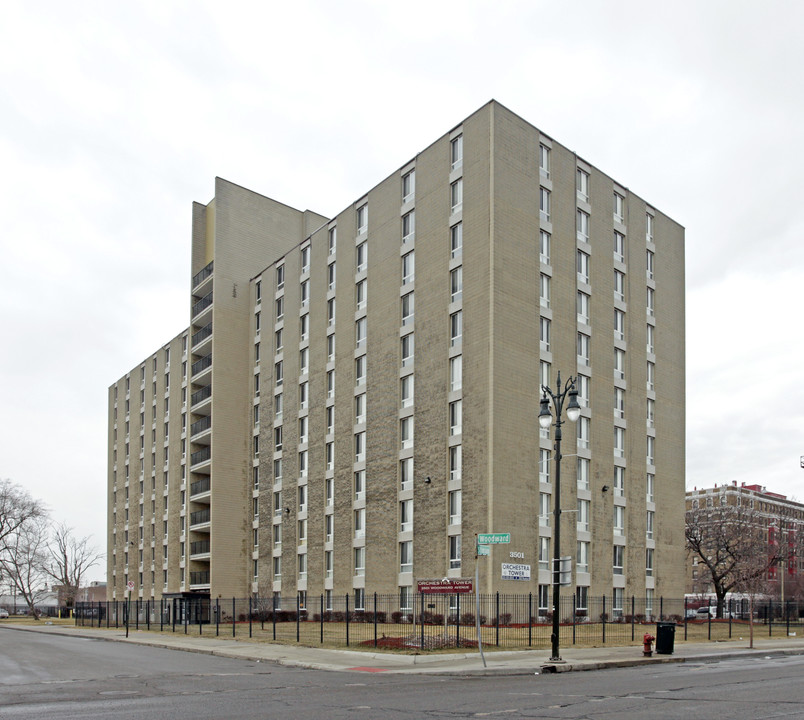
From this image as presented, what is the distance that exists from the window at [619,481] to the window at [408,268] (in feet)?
54.6

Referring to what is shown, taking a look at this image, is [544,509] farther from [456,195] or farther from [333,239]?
[333,239]

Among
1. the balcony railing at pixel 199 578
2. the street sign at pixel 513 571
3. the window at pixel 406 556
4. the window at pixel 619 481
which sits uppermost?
the window at pixel 619 481

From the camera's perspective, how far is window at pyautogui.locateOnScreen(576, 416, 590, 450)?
48.8 meters

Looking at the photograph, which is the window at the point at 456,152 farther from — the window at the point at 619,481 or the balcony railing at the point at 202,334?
the balcony railing at the point at 202,334

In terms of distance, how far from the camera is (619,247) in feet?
179

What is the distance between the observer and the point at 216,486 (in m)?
64.2

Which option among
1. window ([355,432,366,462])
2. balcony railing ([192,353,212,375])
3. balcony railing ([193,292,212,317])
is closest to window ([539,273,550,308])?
window ([355,432,366,462])

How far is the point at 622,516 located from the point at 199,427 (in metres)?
34.8

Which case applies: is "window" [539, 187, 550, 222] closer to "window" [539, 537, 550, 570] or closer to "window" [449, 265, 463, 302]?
"window" [449, 265, 463, 302]

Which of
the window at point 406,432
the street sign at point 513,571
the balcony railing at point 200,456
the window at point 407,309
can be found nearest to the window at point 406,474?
the window at point 406,432

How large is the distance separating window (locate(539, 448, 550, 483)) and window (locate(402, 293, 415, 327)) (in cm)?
1093

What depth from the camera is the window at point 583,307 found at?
50406 mm

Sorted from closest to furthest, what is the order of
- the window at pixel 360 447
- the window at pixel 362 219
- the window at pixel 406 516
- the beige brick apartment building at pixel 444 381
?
the beige brick apartment building at pixel 444 381
the window at pixel 406 516
the window at pixel 360 447
the window at pixel 362 219

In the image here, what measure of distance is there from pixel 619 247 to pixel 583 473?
49.5 ft
